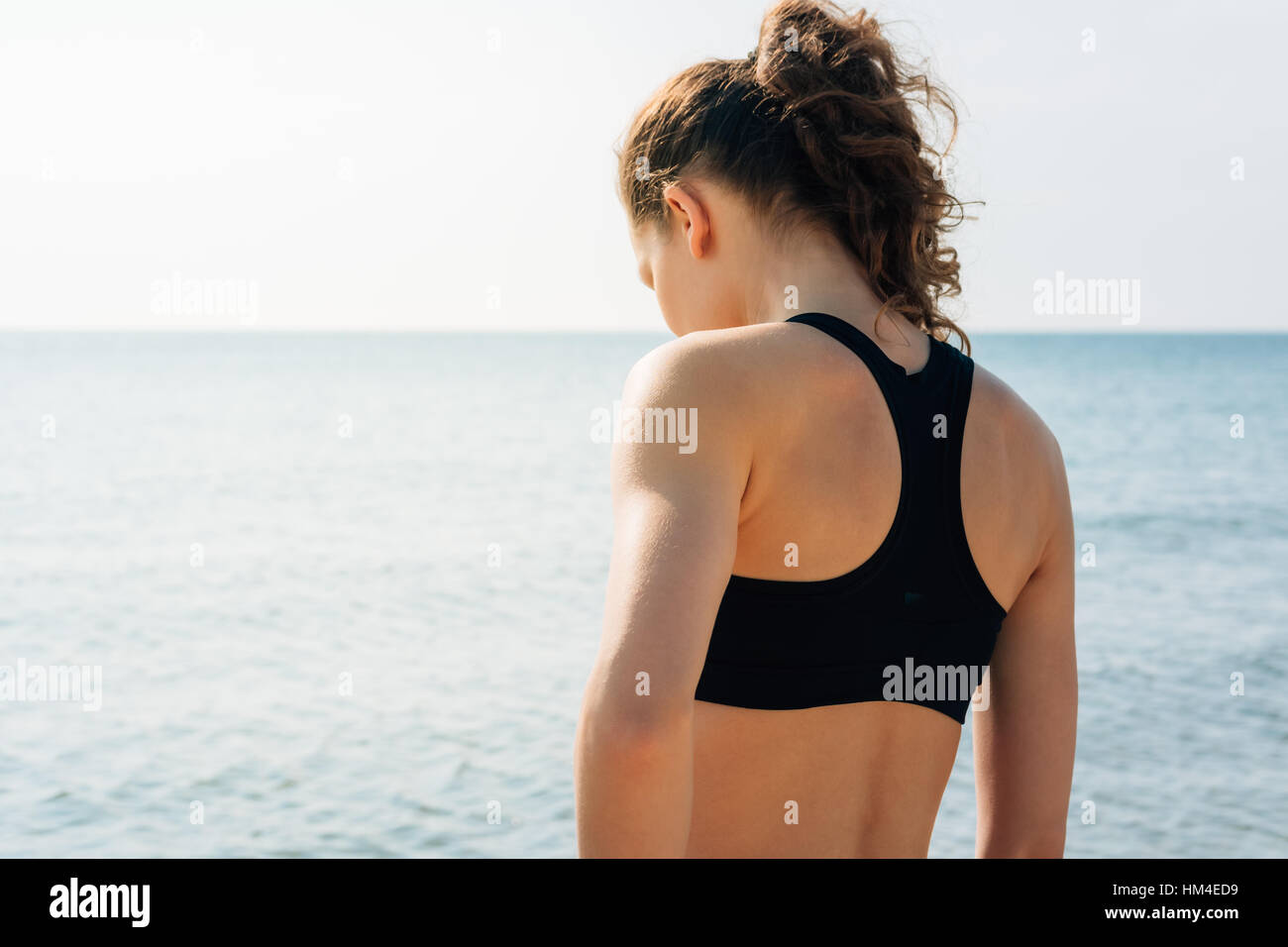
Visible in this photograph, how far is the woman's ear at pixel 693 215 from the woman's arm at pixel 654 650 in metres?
0.39

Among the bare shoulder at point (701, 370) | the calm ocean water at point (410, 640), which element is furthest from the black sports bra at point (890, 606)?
the calm ocean water at point (410, 640)

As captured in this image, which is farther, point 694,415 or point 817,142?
point 817,142

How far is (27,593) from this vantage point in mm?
14148

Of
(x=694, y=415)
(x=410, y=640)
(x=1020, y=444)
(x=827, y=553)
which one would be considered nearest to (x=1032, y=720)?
(x=1020, y=444)

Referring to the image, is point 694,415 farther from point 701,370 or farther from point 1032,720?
point 1032,720

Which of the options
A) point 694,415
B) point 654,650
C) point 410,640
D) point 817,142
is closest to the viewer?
point 654,650

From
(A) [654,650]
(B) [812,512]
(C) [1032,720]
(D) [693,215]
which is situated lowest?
(C) [1032,720]

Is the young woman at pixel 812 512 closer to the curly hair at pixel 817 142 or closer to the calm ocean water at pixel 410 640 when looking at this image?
the curly hair at pixel 817 142

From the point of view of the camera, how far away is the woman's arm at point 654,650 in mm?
1060

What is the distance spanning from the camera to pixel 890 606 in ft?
4.24

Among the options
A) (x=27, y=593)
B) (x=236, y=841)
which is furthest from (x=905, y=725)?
(x=27, y=593)

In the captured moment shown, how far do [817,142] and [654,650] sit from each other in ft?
2.31

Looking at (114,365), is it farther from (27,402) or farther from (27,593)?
(27,593)
